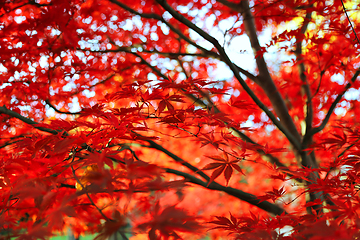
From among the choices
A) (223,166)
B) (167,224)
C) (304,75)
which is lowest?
(167,224)

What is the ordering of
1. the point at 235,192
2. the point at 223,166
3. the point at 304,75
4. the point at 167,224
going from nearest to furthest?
the point at 167,224, the point at 223,166, the point at 235,192, the point at 304,75

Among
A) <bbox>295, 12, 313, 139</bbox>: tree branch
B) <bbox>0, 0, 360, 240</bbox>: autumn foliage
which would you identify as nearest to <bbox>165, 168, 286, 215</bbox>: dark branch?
<bbox>0, 0, 360, 240</bbox>: autumn foliage

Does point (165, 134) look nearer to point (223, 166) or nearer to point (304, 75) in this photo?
point (223, 166)

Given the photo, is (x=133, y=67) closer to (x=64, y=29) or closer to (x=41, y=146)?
(x=64, y=29)

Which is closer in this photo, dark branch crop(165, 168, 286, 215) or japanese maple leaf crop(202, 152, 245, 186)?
japanese maple leaf crop(202, 152, 245, 186)

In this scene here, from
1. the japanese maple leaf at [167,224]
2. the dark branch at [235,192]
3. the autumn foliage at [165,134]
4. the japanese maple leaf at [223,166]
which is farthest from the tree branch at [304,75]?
the japanese maple leaf at [167,224]

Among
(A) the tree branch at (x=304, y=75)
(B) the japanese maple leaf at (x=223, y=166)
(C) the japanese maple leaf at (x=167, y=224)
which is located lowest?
(C) the japanese maple leaf at (x=167, y=224)

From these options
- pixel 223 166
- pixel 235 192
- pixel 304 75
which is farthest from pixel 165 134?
pixel 304 75

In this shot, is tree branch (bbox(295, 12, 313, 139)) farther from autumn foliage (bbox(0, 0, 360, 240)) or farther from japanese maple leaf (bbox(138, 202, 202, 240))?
japanese maple leaf (bbox(138, 202, 202, 240))

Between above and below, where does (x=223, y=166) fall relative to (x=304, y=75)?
below

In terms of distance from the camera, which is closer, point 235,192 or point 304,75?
point 235,192

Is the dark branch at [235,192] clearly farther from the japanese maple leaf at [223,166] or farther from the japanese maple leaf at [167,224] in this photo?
the japanese maple leaf at [167,224]

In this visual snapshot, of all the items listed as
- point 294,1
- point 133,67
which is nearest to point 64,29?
point 133,67

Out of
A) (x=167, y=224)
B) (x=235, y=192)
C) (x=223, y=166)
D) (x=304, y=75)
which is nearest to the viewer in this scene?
(x=167, y=224)
